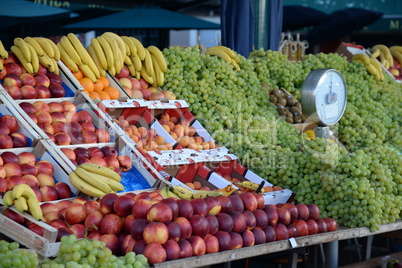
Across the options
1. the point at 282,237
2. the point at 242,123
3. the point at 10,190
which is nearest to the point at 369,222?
the point at 282,237

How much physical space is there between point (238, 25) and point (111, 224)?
3528 mm

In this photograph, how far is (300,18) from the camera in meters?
10.6

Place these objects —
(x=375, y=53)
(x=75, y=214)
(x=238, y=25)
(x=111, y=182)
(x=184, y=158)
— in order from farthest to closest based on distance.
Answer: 1. (x=375, y=53)
2. (x=238, y=25)
3. (x=184, y=158)
4. (x=111, y=182)
5. (x=75, y=214)

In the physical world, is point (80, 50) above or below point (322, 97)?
above

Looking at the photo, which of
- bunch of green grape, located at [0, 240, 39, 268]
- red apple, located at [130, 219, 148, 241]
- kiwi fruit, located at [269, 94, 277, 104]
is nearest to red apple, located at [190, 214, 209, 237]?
red apple, located at [130, 219, 148, 241]

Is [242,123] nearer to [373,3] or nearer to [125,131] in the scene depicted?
[125,131]

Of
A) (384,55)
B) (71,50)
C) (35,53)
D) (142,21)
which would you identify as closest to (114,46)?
(71,50)

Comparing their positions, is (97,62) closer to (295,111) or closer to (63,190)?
(63,190)

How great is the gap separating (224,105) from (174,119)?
1.44ft

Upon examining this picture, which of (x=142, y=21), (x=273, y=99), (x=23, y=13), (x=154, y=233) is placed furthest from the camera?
(x=142, y=21)

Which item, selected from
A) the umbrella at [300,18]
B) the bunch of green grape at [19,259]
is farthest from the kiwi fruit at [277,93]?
the umbrella at [300,18]

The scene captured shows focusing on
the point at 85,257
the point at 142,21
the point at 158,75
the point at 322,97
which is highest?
the point at 142,21

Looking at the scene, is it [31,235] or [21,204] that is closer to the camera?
[31,235]

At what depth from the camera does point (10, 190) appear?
9.16 feet
